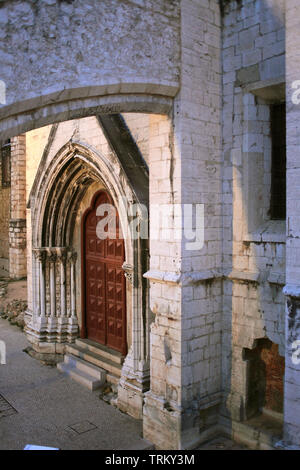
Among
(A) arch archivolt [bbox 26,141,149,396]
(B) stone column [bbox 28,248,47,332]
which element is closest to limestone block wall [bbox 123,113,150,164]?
(A) arch archivolt [bbox 26,141,149,396]

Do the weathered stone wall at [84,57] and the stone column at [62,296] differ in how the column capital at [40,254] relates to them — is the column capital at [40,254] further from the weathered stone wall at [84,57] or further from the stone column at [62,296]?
the weathered stone wall at [84,57]

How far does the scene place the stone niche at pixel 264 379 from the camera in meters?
5.12

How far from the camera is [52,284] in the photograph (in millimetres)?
8297

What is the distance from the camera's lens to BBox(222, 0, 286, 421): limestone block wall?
4.84 metres

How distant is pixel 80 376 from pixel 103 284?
63.3 inches

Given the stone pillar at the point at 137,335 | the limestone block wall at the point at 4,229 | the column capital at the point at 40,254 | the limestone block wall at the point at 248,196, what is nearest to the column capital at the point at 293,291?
the limestone block wall at the point at 248,196

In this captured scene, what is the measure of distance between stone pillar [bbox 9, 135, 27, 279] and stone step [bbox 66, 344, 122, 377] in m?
6.30

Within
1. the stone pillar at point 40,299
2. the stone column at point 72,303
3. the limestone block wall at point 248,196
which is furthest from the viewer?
the stone pillar at point 40,299

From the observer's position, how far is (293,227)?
4258 mm

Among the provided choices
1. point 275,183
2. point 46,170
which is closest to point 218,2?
point 275,183

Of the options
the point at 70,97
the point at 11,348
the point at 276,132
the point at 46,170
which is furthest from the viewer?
the point at 11,348

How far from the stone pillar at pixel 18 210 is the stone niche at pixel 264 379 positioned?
982 cm
